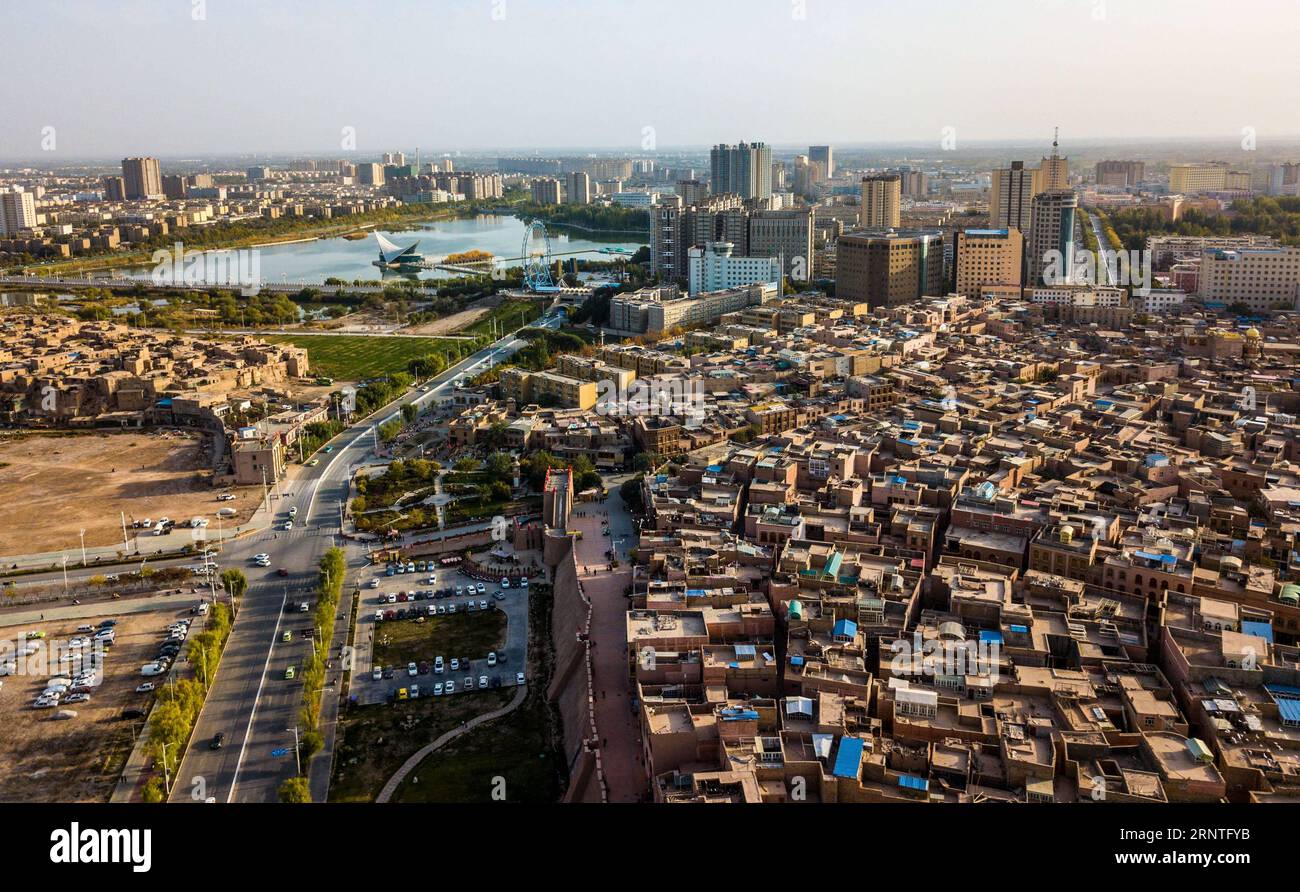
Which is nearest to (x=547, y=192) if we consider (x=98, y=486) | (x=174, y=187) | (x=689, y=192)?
(x=174, y=187)

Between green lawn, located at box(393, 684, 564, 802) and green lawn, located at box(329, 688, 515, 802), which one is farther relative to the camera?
green lawn, located at box(329, 688, 515, 802)

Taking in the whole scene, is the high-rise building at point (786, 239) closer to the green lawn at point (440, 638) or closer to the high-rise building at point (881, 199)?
the high-rise building at point (881, 199)

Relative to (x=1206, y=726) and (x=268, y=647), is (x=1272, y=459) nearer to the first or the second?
(x=1206, y=726)

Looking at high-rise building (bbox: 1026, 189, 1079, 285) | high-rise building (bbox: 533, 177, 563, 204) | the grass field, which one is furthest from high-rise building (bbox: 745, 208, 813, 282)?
high-rise building (bbox: 533, 177, 563, 204)

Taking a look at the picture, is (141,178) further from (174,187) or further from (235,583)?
(235,583)

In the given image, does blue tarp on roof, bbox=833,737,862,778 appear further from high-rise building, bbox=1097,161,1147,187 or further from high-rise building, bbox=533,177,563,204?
high-rise building, bbox=533,177,563,204
